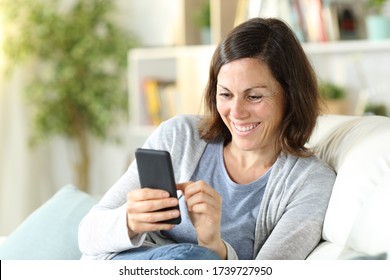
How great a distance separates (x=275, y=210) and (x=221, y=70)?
0.25m

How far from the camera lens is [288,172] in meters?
1.27

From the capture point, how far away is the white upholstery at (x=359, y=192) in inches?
39.9

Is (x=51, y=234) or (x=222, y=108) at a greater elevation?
(x=222, y=108)

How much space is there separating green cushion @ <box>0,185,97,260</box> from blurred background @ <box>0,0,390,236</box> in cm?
146

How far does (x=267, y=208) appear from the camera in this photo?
4.09 ft

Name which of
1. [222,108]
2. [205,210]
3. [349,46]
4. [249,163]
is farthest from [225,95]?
[349,46]

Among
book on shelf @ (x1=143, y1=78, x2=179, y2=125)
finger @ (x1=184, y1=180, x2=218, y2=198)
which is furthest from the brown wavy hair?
book on shelf @ (x1=143, y1=78, x2=179, y2=125)

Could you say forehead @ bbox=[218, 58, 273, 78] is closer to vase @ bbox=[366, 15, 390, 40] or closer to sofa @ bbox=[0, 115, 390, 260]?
sofa @ bbox=[0, 115, 390, 260]

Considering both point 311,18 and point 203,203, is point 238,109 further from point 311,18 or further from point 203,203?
point 311,18

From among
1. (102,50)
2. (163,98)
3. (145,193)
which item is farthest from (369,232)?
(102,50)

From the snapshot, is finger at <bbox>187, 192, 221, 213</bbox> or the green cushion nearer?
finger at <bbox>187, 192, 221, 213</bbox>

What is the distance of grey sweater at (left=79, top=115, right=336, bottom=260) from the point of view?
3.76 feet

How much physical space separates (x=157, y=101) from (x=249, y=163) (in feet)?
6.30

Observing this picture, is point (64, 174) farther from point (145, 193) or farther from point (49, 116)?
point (145, 193)
